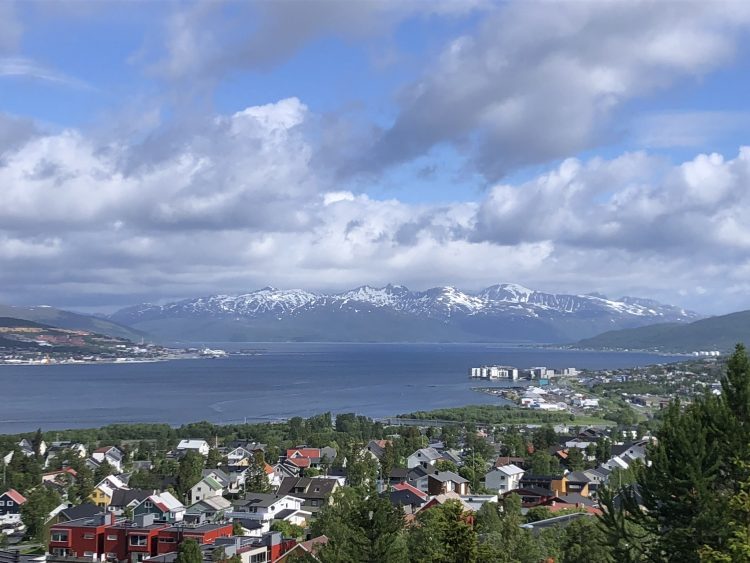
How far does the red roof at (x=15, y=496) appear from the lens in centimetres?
1956

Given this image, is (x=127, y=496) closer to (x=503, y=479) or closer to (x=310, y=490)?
(x=310, y=490)

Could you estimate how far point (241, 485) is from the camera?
23.3 metres

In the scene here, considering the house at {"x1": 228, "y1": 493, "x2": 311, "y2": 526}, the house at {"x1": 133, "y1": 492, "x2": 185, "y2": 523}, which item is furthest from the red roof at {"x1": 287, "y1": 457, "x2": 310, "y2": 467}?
the house at {"x1": 133, "y1": 492, "x2": 185, "y2": 523}

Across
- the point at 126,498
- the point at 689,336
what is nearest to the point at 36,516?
the point at 126,498

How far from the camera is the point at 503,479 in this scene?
23.0 m

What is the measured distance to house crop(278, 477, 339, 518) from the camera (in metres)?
20.2

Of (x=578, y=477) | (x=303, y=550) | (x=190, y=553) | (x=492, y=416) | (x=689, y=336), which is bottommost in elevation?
(x=492, y=416)

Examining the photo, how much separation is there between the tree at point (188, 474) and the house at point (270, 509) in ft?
7.59

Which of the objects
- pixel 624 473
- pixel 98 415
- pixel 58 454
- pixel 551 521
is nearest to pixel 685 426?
pixel 551 521

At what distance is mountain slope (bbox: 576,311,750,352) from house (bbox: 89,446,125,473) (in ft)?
346

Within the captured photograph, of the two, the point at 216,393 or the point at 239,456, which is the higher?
the point at 216,393

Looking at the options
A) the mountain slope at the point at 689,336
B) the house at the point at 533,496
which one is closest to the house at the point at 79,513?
the house at the point at 533,496

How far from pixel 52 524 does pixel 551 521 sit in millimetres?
10044

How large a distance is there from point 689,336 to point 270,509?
444ft
